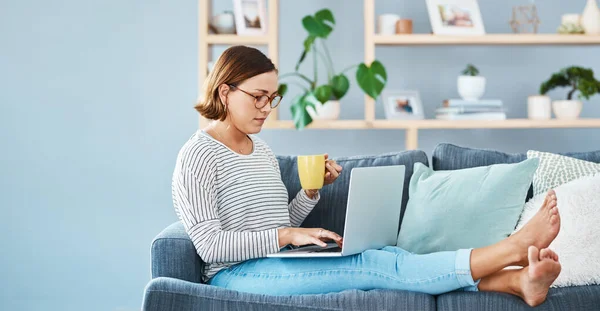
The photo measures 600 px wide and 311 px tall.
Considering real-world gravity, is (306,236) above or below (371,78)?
below

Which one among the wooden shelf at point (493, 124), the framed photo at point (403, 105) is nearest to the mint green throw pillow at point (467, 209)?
the wooden shelf at point (493, 124)

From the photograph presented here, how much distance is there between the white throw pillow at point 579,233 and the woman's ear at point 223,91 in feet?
3.58

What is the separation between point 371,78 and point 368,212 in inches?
55.7

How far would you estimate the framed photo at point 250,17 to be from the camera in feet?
11.2

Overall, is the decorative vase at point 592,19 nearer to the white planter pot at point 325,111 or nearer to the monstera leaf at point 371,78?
the monstera leaf at point 371,78

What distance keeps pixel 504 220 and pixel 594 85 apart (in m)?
1.28

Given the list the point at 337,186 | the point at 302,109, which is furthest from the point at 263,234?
the point at 302,109

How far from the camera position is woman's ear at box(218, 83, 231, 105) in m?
2.19

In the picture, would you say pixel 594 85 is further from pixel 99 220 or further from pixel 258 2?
pixel 99 220

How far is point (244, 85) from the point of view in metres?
2.19

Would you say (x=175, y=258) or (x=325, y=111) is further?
(x=325, y=111)

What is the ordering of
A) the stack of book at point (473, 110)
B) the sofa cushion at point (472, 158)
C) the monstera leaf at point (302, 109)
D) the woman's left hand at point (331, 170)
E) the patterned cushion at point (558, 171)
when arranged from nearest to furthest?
the woman's left hand at point (331, 170)
the patterned cushion at point (558, 171)
the sofa cushion at point (472, 158)
the monstera leaf at point (302, 109)
the stack of book at point (473, 110)

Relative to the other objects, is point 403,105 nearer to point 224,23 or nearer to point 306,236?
point 224,23

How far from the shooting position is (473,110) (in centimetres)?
341
